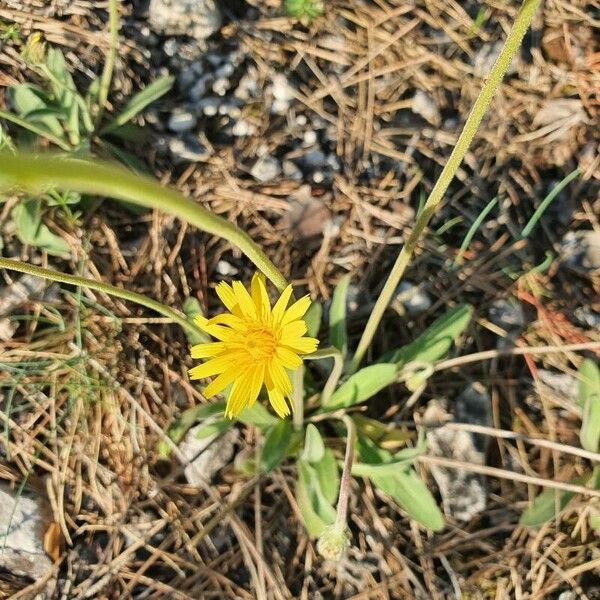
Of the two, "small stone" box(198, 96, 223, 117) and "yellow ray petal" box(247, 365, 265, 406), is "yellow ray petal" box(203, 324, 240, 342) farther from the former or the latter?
"small stone" box(198, 96, 223, 117)

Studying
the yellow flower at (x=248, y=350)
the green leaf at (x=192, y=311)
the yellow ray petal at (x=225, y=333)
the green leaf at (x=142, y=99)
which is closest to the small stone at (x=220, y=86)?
the green leaf at (x=142, y=99)

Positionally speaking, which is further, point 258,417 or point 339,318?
point 339,318

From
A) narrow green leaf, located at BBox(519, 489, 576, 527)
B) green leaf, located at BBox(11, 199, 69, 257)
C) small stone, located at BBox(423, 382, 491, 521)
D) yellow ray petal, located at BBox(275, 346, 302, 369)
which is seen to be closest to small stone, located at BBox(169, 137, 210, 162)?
green leaf, located at BBox(11, 199, 69, 257)

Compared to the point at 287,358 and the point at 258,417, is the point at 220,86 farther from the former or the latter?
the point at 287,358

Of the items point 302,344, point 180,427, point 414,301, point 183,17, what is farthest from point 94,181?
point 183,17

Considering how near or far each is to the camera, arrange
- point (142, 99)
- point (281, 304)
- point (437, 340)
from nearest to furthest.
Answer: point (281, 304) < point (437, 340) < point (142, 99)

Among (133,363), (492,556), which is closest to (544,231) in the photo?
(492,556)

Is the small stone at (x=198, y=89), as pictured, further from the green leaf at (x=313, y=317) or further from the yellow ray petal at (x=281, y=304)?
the yellow ray petal at (x=281, y=304)
